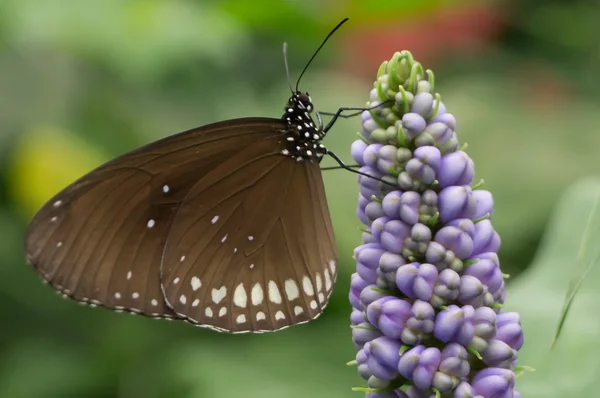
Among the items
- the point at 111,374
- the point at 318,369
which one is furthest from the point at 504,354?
the point at 111,374

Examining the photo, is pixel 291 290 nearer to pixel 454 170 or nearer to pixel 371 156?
pixel 371 156

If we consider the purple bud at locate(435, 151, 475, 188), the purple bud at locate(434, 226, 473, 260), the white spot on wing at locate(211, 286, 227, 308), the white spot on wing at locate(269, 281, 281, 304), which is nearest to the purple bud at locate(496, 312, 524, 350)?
the purple bud at locate(434, 226, 473, 260)

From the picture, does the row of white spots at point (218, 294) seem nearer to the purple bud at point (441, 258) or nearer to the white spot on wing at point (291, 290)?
the white spot on wing at point (291, 290)

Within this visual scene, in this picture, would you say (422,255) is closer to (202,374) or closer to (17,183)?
(202,374)

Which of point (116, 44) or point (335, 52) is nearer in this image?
point (116, 44)

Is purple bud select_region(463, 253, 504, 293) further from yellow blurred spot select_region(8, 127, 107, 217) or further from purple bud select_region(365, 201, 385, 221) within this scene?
yellow blurred spot select_region(8, 127, 107, 217)

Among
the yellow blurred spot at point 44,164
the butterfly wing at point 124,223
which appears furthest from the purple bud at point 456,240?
the yellow blurred spot at point 44,164

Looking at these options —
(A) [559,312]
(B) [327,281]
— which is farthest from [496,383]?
(B) [327,281]
